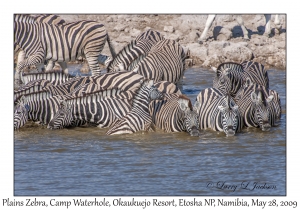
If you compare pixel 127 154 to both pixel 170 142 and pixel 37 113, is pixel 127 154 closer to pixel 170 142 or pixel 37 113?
pixel 170 142

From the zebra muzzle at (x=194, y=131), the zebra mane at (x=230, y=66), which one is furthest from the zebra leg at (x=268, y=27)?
the zebra muzzle at (x=194, y=131)

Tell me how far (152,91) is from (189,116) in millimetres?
1004

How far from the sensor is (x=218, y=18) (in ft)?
73.2

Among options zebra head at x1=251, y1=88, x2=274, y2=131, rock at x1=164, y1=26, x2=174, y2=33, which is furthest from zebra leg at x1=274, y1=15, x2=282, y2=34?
zebra head at x1=251, y1=88, x2=274, y2=131

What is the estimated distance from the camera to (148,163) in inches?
464

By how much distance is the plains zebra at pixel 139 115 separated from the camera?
1327cm

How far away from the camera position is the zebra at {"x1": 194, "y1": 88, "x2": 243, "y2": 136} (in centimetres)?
1291

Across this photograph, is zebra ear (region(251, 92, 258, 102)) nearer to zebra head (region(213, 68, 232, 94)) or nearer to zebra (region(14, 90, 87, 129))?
zebra head (region(213, 68, 232, 94))

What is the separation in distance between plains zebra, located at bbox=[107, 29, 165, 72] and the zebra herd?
21 mm

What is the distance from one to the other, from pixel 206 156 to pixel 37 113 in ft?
11.4

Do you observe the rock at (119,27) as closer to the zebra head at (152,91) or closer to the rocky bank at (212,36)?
the rocky bank at (212,36)

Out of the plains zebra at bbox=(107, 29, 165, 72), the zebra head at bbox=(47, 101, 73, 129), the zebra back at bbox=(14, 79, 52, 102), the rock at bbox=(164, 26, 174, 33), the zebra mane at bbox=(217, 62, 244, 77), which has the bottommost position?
the zebra head at bbox=(47, 101, 73, 129)

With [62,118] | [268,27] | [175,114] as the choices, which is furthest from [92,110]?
[268,27]

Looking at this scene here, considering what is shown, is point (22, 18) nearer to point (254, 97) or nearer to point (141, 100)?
point (141, 100)
